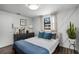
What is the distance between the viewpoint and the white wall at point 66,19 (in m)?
1.47

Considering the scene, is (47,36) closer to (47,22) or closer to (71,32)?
(47,22)

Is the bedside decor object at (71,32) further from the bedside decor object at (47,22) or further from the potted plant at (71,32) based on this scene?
the bedside decor object at (47,22)

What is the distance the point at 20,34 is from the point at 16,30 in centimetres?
25

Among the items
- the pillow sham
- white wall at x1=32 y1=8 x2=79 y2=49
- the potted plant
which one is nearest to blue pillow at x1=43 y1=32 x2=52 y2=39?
the pillow sham

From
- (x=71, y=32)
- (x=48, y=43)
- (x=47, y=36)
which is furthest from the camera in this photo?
(x=47, y=36)

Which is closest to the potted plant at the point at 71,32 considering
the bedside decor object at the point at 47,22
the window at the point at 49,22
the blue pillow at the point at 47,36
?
the window at the point at 49,22

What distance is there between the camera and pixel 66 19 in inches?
60.6

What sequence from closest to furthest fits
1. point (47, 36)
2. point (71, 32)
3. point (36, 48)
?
point (36, 48), point (71, 32), point (47, 36)

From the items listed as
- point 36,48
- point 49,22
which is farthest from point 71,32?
point 36,48

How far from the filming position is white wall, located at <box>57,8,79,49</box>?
1.47 m

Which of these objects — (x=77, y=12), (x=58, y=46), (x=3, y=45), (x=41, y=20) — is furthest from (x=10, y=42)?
(x=77, y=12)
